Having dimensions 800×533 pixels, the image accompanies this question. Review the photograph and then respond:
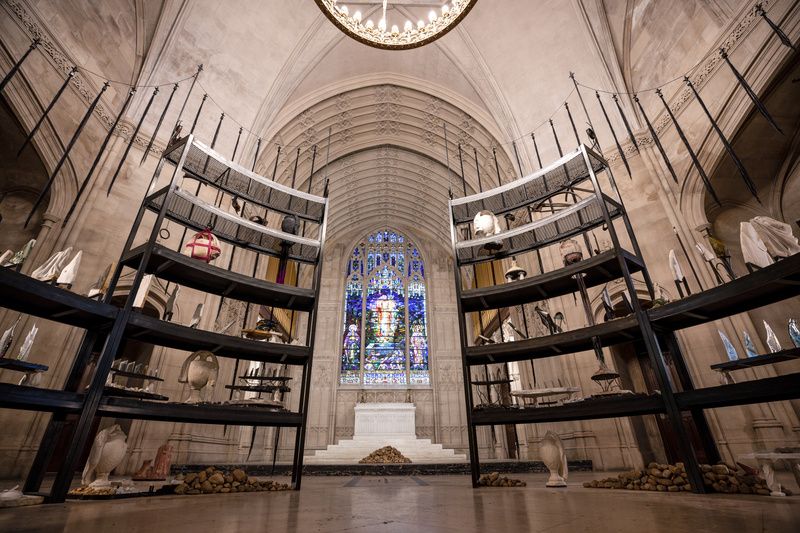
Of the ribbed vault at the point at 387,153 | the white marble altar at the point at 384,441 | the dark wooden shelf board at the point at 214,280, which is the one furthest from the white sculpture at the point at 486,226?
the white marble altar at the point at 384,441

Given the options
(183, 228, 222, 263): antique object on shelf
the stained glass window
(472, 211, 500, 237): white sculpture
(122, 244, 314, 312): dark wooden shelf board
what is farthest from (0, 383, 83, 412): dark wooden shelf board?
the stained glass window

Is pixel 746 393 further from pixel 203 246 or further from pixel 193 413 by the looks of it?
pixel 203 246

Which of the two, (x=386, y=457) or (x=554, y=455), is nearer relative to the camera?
(x=554, y=455)

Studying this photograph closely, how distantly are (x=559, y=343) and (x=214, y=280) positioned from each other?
14.5ft

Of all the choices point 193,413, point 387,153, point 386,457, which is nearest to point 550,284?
point 193,413

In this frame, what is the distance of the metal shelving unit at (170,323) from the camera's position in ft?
9.70

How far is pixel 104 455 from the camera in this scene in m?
3.31

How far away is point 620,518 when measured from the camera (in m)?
1.85

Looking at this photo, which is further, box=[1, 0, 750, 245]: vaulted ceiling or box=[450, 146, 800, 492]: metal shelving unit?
box=[1, 0, 750, 245]: vaulted ceiling

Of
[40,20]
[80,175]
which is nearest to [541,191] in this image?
[80,175]

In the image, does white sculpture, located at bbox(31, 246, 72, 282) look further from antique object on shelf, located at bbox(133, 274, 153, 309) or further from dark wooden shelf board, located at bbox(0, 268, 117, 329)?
antique object on shelf, located at bbox(133, 274, 153, 309)

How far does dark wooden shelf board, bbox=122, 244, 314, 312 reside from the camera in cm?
400

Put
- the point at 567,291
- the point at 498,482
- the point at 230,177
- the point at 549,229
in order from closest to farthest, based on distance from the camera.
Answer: the point at 498,482 → the point at 567,291 → the point at 230,177 → the point at 549,229

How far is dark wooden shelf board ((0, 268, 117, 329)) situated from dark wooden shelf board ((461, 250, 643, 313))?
13.9 ft
